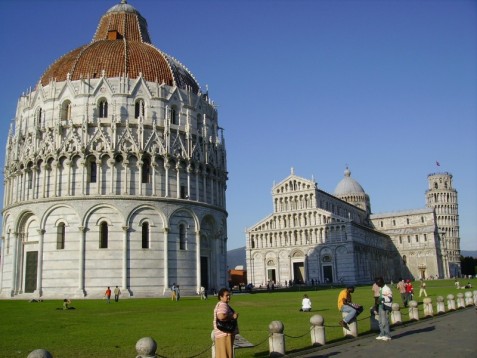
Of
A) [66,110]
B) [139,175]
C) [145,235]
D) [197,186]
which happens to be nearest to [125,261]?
[145,235]

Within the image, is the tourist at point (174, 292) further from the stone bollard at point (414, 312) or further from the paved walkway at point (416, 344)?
the paved walkway at point (416, 344)

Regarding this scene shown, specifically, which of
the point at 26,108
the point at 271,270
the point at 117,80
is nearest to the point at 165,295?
the point at 117,80

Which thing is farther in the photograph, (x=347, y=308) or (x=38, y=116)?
(x=38, y=116)

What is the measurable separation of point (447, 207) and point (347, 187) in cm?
2914

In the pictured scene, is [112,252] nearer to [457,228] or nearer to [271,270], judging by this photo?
[271,270]

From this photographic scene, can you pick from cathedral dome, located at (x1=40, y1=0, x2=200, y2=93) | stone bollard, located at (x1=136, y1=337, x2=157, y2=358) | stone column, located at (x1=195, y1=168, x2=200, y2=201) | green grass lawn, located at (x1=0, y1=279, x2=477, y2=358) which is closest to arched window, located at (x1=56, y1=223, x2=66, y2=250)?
stone column, located at (x1=195, y1=168, x2=200, y2=201)

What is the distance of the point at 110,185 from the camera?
42188 mm

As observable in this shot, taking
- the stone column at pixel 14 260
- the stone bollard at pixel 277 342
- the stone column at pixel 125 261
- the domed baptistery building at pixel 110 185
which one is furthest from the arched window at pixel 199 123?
the stone bollard at pixel 277 342

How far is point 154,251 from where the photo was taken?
42.6m

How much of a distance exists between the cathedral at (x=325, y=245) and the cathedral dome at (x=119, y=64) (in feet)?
157

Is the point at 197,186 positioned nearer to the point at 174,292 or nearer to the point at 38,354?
the point at 174,292

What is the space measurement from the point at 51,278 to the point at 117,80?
18108 millimetres

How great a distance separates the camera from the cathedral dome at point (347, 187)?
128500 mm

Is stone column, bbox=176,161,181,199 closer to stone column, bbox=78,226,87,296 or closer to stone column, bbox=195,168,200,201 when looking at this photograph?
stone column, bbox=195,168,200,201
